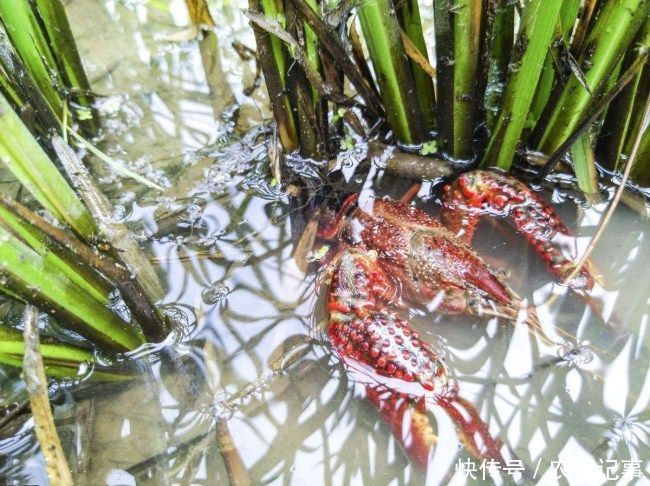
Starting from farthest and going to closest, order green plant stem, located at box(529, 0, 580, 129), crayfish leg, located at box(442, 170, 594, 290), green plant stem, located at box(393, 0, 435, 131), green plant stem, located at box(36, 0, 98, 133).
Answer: green plant stem, located at box(36, 0, 98, 133) → crayfish leg, located at box(442, 170, 594, 290) → green plant stem, located at box(393, 0, 435, 131) → green plant stem, located at box(529, 0, 580, 129)

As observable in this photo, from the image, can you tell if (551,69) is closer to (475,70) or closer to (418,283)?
(475,70)

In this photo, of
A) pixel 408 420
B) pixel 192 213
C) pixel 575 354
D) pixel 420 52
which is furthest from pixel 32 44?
pixel 575 354

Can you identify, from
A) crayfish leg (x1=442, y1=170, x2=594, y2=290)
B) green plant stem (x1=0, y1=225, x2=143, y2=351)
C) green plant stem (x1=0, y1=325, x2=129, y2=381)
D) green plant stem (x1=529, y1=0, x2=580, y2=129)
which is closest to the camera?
green plant stem (x1=0, y1=225, x2=143, y2=351)

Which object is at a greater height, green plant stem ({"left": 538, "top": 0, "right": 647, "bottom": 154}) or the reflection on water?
green plant stem ({"left": 538, "top": 0, "right": 647, "bottom": 154})

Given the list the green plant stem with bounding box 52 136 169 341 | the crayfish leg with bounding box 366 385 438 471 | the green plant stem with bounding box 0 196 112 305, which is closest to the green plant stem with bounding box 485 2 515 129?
the crayfish leg with bounding box 366 385 438 471

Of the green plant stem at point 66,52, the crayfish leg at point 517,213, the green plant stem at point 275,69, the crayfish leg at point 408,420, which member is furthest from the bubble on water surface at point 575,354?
the green plant stem at point 66,52

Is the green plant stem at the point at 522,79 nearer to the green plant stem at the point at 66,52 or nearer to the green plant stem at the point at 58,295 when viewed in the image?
the green plant stem at the point at 58,295

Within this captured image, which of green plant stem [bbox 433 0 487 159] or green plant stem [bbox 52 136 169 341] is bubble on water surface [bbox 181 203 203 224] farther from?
green plant stem [bbox 433 0 487 159]

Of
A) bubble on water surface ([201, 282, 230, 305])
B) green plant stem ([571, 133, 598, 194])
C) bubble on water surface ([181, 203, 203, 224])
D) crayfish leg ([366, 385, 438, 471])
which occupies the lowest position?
crayfish leg ([366, 385, 438, 471])
